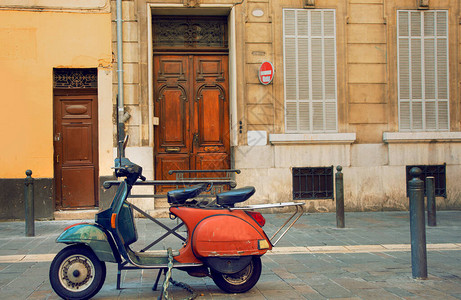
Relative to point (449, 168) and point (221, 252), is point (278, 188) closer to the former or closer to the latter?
A: point (449, 168)

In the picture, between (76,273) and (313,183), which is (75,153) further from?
(76,273)

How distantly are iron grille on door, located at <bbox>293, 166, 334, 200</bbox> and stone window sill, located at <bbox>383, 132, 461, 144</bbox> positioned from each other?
1.43 meters

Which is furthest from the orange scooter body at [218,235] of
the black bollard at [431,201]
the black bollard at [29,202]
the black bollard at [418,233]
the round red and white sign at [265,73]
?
the round red and white sign at [265,73]

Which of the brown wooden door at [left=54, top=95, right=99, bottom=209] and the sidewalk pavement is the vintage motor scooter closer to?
the sidewalk pavement

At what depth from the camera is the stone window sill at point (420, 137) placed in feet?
36.8

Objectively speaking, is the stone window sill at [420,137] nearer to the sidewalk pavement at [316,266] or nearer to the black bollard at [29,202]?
the sidewalk pavement at [316,266]

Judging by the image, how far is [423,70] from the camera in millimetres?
11508

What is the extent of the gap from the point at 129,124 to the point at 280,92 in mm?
3230

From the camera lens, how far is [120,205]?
4.87m

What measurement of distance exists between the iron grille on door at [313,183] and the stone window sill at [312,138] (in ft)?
1.92

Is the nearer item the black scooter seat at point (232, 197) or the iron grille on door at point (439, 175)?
the black scooter seat at point (232, 197)

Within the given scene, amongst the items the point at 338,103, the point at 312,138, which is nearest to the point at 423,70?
the point at 338,103

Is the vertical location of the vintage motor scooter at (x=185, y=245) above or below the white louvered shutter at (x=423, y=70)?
below

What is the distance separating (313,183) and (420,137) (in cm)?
251
